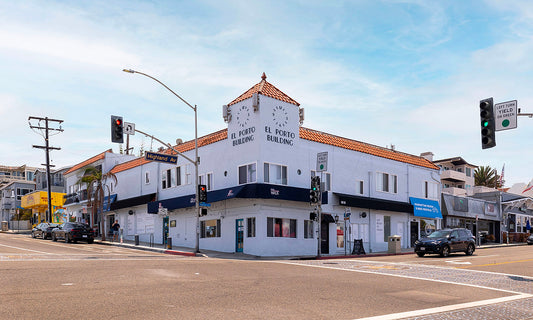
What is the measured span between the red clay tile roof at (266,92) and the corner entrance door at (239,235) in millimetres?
8041

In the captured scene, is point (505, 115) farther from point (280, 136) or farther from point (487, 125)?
point (280, 136)

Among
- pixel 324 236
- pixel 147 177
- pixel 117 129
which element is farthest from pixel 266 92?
pixel 147 177

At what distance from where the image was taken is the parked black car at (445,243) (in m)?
27.6

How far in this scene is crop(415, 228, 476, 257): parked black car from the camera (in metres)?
27.6

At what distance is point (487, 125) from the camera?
675 inches

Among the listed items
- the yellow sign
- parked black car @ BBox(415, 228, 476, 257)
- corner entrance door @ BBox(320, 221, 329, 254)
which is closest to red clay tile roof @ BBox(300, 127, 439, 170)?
corner entrance door @ BBox(320, 221, 329, 254)

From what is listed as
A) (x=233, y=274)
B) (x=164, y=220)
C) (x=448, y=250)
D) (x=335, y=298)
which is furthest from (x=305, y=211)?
(x=335, y=298)

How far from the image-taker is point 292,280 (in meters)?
14.5

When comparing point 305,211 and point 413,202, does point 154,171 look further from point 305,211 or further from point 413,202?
point 413,202

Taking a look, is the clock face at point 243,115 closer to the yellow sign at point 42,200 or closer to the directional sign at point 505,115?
the directional sign at point 505,115

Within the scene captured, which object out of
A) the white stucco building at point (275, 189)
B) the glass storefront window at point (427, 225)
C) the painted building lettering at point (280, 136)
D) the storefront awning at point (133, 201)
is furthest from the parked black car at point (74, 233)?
the glass storefront window at point (427, 225)

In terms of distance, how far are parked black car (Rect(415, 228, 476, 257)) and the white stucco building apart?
5.36m

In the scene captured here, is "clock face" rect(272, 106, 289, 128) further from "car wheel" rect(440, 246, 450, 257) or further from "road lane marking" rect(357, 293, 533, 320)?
"road lane marking" rect(357, 293, 533, 320)

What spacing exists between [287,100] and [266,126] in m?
2.83
